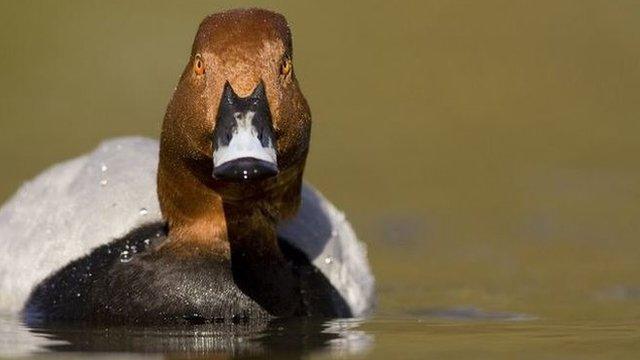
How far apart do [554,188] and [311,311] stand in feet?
17.4

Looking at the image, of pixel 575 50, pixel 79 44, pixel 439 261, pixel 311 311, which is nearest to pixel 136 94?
pixel 79 44

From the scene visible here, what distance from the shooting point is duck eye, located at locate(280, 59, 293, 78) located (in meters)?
7.46

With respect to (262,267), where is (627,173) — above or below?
above

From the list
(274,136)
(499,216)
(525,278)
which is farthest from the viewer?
(499,216)

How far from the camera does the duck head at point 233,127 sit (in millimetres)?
7066

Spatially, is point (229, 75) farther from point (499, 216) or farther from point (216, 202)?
point (499, 216)

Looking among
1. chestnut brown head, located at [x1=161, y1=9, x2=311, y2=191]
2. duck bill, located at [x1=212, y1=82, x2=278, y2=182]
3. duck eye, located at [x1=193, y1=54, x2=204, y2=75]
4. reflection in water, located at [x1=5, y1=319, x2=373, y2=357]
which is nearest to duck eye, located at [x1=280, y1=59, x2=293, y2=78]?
chestnut brown head, located at [x1=161, y1=9, x2=311, y2=191]

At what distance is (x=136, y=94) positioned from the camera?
50.6 ft

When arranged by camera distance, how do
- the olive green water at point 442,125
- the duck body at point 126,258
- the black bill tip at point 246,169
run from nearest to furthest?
the black bill tip at point 246,169, the duck body at point 126,258, the olive green water at point 442,125

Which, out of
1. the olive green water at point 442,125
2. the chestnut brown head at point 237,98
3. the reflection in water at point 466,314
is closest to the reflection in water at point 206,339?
the olive green water at point 442,125

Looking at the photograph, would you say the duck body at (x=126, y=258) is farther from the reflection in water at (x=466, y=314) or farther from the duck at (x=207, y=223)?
the reflection in water at (x=466, y=314)

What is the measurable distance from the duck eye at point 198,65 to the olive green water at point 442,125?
120 centimetres

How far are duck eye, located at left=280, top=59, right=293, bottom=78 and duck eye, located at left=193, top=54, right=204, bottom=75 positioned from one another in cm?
31

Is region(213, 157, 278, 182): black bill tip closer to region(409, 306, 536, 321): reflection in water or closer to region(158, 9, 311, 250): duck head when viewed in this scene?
region(158, 9, 311, 250): duck head
